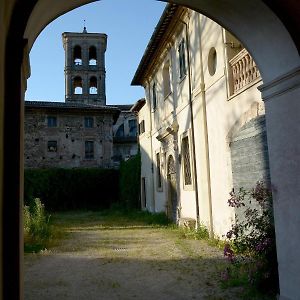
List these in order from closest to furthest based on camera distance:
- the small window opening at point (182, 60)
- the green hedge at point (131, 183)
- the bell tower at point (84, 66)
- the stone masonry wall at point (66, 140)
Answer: the small window opening at point (182, 60)
the green hedge at point (131, 183)
the stone masonry wall at point (66, 140)
the bell tower at point (84, 66)

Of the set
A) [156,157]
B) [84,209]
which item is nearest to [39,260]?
[156,157]

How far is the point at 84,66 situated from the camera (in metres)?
43.4

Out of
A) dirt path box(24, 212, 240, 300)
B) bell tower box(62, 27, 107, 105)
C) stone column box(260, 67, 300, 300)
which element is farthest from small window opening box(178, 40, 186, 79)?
bell tower box(62, 27, 107, 105)

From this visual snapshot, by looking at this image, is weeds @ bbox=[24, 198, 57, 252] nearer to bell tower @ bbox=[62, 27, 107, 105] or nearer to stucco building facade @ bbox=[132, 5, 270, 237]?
stucco building facade @ bbox=[132, 5, 270, 237]

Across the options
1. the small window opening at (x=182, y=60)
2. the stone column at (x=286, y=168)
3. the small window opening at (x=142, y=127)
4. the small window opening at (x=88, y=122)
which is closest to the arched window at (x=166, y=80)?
the small window opening at (x=182, y=60)

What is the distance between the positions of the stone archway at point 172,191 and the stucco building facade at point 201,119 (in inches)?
1.6

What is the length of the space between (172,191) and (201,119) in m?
4.94

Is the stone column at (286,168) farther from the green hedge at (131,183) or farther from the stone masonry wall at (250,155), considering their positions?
the green hedge at (131,183)

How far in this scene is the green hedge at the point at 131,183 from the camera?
72.1ft

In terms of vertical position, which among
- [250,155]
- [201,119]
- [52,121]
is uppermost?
[52,121]

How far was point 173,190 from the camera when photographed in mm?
15266

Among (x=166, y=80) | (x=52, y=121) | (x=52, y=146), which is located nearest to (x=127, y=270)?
(x=166, y=80)

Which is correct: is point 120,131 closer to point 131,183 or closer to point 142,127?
point 131,183

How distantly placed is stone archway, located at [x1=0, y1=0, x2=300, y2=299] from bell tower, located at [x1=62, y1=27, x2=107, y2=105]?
129ft
